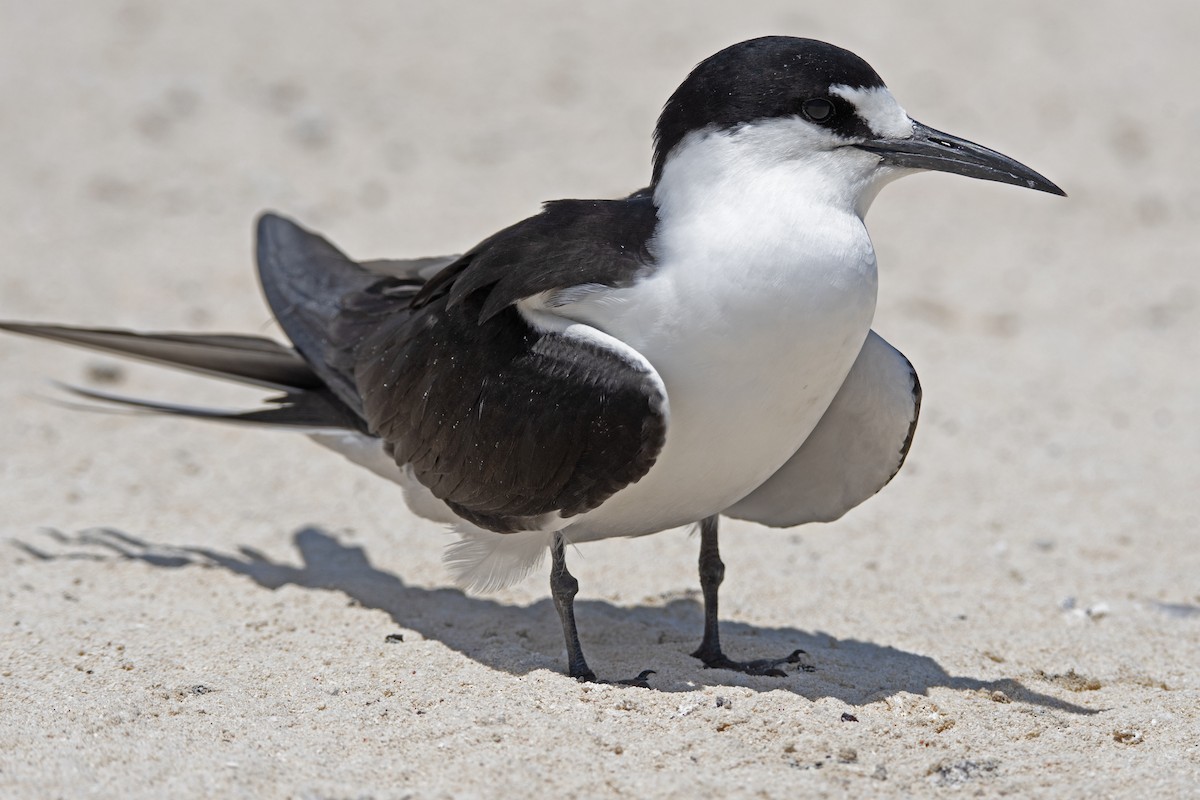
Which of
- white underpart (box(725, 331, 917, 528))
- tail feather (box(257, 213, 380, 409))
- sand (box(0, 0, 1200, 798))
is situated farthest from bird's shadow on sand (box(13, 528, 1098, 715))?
tail feather (box(257, 213, 380, 409))

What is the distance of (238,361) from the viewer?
19.4 feet

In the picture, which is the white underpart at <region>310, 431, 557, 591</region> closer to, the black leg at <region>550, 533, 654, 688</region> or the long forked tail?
the black leg at <region>550, 533, 654, 688</region>

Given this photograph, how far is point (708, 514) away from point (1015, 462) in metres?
3.15

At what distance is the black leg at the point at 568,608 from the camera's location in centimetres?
471

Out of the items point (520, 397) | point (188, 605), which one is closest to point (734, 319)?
point (520, 397)

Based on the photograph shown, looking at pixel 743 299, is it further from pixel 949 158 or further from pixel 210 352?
pixel 210 352

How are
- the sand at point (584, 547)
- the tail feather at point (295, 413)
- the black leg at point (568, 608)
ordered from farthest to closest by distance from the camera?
the tail feather at point (295, 413) < the black leg at point (568, 608) < the sand at point (584, 547)

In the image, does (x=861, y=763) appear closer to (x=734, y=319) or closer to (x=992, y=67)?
(x=734, y=319)

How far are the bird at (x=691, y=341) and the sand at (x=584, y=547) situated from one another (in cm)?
56

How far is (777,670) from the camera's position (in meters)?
4.90

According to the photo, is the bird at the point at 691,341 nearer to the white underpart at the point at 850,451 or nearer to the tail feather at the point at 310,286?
the white underpart at the point at 850,451

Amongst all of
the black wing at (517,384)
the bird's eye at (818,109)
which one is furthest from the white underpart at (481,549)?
the bird's eye at (818,109)

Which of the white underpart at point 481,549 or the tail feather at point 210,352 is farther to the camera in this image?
the tail feather at point 210,352

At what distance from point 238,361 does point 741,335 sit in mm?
2494
